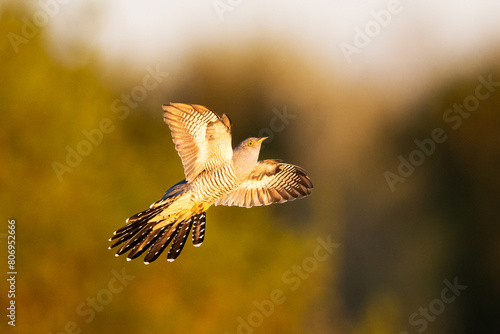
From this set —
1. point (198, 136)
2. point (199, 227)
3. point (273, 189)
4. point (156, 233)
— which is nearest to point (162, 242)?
point (156, 233)

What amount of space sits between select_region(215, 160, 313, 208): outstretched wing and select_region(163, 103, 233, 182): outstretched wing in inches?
41.9

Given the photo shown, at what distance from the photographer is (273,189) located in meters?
8.00

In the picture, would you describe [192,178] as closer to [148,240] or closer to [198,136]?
[198,136]

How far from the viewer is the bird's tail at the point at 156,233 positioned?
6914 mm

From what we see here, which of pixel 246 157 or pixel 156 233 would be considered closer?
pixel 246 157

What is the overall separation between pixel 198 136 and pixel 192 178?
0.38 metres

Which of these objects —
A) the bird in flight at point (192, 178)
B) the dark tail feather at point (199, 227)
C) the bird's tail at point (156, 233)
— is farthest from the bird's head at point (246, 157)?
the dark tail feather at point (199, 227)

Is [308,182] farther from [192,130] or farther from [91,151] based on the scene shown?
[91,151]

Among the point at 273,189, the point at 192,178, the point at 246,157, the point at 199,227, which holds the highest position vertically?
the point at 192,178

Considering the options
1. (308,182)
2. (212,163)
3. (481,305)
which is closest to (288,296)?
(481,305)

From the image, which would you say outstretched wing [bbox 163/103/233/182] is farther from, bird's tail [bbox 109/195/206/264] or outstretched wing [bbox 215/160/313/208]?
outstretched wing [bbox 215/160/313/208]

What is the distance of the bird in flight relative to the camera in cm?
663

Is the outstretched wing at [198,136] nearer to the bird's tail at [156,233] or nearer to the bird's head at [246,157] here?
the bird's head at [246,157]

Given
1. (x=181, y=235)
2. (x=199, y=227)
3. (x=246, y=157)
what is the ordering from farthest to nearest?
(x=199, y=227), (x=181, y=235), (x=246, y=157)
